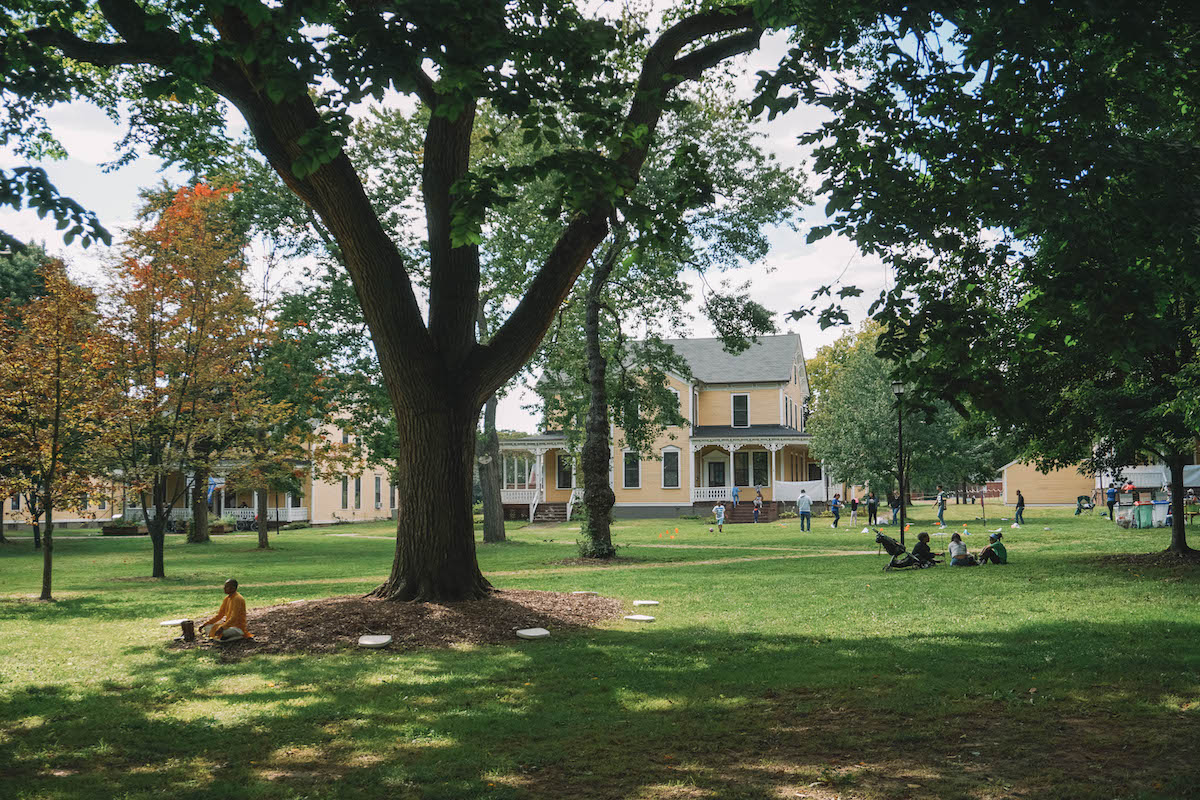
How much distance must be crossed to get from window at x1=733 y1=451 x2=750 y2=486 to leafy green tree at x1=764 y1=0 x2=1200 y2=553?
1541 inches

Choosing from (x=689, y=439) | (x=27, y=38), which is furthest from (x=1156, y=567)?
(x=689, y=439)

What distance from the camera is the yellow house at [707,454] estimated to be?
46.7 m

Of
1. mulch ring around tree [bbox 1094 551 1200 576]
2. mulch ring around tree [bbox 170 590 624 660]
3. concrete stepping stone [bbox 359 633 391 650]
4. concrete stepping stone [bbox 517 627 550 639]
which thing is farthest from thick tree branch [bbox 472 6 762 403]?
mulch ring around tree [bbox 1094 551 1200 576]

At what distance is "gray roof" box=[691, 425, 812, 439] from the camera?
4669cm

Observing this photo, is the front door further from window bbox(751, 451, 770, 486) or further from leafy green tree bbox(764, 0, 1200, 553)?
leafy green tree bbox(764, 0, 1200, 553)

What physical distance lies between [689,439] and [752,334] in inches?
919

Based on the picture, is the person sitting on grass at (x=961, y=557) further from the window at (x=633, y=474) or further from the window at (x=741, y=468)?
the window at (x=633, y=474)

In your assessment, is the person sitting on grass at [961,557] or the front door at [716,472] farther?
the front door at [716,472]

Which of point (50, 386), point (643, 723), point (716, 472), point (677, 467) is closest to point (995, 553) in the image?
point (643, 723)

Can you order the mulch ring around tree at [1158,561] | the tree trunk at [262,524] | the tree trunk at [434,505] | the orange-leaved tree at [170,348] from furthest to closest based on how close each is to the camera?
the tree trunk at [262,524]
the orange-leaved tree at [170,348]
the mulch ring around tree at [1158,561]
the tree trunk at [434,505]

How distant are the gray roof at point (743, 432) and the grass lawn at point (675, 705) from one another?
32206mm

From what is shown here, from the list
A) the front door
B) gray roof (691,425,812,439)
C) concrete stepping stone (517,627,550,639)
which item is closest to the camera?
concrete stepping stone (517,627,550,639)

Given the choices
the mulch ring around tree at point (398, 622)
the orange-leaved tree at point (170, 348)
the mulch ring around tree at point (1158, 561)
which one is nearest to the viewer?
the mulch ring around tree at point (398, 622)

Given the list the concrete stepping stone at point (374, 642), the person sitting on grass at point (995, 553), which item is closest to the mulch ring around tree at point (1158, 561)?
the person sitting on grass at point (995, 553)
